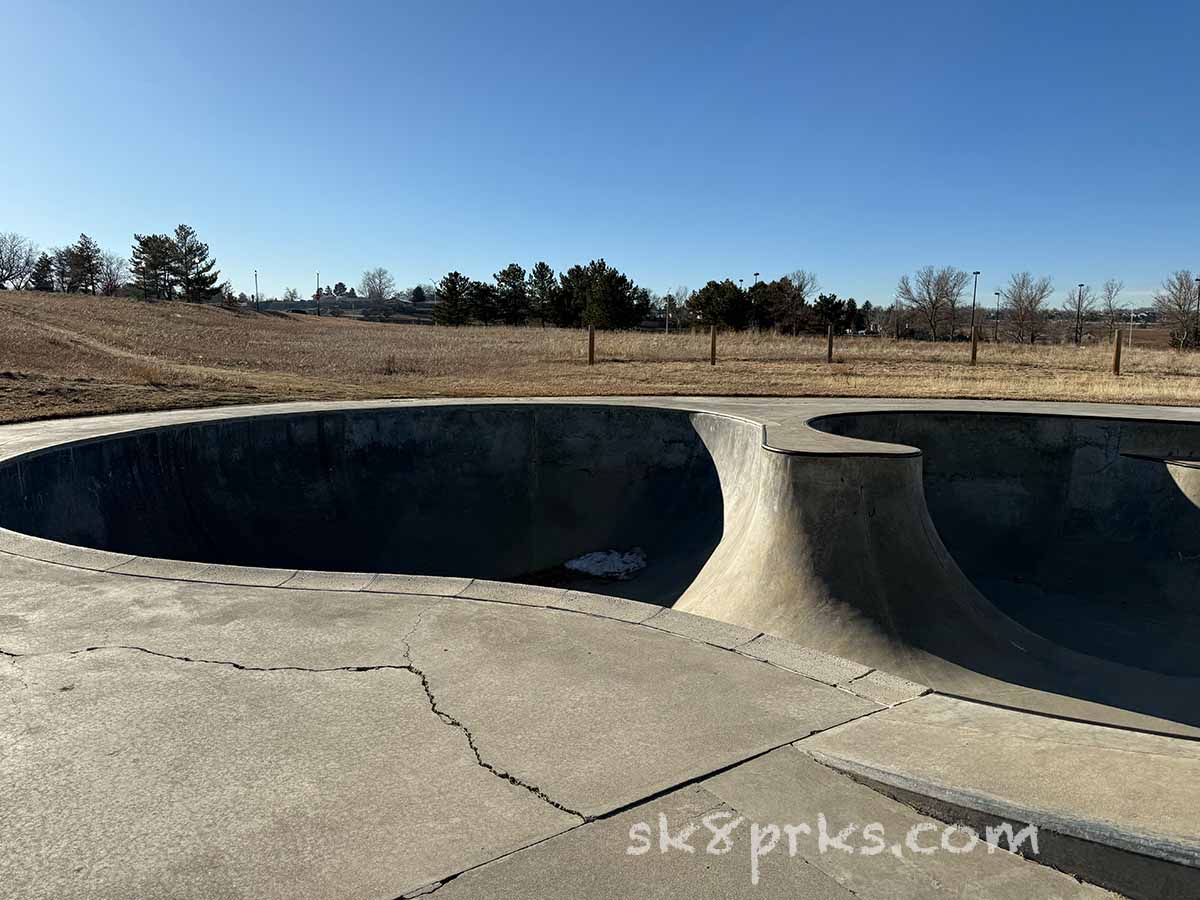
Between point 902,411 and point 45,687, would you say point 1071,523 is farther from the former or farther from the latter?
point 45,687

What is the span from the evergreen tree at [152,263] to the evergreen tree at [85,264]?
34.9 ft

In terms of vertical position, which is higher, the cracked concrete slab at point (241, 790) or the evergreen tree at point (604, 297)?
the evergreen tree at point (604, 297)

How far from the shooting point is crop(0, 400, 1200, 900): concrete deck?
7.63ft

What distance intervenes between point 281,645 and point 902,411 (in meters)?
10.2

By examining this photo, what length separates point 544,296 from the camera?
71.1m

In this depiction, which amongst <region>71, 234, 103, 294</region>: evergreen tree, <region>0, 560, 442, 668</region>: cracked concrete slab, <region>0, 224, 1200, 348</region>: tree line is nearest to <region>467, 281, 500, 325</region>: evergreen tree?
<region>0, 224, 1200, 348</region>: tree line

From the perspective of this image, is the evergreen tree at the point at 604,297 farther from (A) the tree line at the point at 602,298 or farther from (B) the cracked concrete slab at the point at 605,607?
(B) the cracked concrete slab at the point at 605,607

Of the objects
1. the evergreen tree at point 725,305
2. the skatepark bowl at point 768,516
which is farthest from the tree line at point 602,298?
the skatepark bowl at point 768,516

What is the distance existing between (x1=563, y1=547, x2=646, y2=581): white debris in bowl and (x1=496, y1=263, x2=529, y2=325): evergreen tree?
64329mm

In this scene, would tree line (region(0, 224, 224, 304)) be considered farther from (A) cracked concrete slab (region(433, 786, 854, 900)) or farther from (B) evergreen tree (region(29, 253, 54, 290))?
(A) cracked concrete slab (region(433, 786, 854, 900))

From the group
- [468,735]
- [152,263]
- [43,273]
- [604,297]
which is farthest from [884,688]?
[43,273]

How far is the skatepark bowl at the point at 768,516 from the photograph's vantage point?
6781 millimetres

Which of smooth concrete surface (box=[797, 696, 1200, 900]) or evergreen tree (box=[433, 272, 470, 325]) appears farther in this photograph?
evergreen tree (box=[433, 272, 470, 325])

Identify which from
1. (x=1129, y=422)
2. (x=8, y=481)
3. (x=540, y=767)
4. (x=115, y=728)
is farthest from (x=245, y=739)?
(x=1129, y=422)
